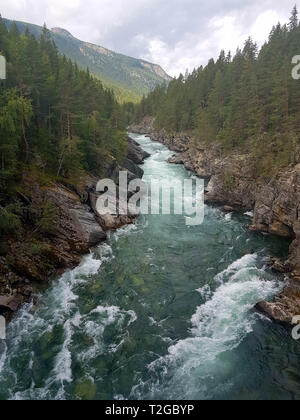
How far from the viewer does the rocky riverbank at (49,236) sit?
17641 mm

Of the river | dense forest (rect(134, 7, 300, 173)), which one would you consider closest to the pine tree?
dense forest (rect(134, 7, 300, 173))

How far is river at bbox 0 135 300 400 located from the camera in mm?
12602

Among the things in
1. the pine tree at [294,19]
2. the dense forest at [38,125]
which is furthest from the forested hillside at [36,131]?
the pine tree at [294,19]

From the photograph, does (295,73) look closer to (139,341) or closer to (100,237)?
(100,237)

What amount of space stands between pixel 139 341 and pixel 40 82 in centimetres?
3014

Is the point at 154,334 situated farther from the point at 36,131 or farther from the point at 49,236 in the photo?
the point at 36,131

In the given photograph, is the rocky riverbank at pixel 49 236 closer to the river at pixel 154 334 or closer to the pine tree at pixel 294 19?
the river at pixel 154 334

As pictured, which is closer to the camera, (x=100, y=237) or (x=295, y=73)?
(x=100, y=237)

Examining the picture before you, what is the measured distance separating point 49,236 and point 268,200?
2308 centimetres

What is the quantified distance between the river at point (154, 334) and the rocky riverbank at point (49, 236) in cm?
116

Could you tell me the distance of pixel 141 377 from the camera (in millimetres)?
13023

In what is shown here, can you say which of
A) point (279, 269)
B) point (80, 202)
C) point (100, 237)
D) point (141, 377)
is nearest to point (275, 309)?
point (279, 269)

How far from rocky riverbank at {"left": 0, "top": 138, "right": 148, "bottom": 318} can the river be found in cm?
116

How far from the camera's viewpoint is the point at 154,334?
51.4 feet
